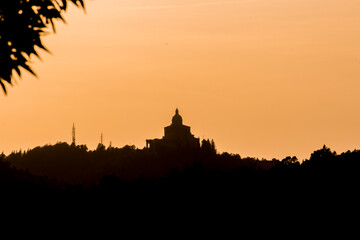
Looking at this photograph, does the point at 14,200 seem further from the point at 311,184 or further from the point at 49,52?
the point at 49,52

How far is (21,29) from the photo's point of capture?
16781mm

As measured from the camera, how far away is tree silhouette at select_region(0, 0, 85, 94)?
16.6m

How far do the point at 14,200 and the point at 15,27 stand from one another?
140286 mm

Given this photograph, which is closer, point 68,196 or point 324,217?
point 324,217

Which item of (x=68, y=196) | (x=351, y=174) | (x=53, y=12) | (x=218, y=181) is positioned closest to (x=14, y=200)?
(x=68, y=196)

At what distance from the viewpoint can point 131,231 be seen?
452ft

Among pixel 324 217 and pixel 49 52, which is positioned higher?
pixel 324 217

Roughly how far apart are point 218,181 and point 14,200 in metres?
20.2

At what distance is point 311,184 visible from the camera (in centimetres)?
15012

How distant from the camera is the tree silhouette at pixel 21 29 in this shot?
16.6 metres

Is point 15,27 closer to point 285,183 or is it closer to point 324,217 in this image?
point 324,217

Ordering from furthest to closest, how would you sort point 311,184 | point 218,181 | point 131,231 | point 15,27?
1. point 218,181
2. point 311,184
3. point 131,231
4. point 15,27

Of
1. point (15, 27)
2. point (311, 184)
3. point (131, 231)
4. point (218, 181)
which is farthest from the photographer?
point (218, 181)

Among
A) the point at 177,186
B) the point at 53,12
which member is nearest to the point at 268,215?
the point at 177,186
